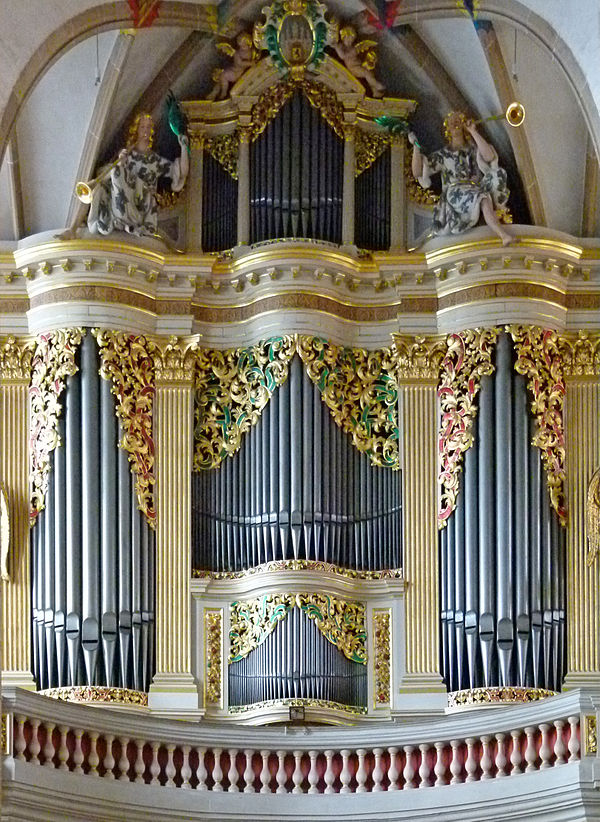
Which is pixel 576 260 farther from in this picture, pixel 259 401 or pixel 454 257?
pixel 259 401

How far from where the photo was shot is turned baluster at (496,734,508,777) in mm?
22438

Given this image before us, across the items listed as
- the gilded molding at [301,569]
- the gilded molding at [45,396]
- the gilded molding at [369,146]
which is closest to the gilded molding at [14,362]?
the gilded molding at [45,396]

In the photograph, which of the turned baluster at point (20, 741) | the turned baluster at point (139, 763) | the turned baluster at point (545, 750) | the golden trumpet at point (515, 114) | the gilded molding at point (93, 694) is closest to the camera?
the turned baluster at point (20, 741)

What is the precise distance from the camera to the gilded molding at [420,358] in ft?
83.7

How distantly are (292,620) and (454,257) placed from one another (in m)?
4.12

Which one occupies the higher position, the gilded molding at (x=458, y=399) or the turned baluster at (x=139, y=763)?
the gilded molding at (x=458, y=399)

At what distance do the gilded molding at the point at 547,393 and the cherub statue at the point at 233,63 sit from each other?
4068mm

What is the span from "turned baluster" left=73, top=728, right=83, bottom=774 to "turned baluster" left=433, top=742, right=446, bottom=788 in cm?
327

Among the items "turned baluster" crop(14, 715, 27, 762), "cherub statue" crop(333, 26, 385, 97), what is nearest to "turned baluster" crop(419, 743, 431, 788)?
"turned baluster" crop(14, 715, 27, 762)

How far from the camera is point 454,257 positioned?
25.4 m

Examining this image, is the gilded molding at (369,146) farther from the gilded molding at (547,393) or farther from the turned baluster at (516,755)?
the turned baluster at (516,755)

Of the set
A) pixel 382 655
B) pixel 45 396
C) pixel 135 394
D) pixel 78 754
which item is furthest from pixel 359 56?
pixel 78 754

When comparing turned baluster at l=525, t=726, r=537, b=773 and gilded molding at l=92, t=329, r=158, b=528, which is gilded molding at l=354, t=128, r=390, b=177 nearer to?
gilded molding at l=92, t=329, r=158, b=528

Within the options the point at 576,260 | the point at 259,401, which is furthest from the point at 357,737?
the point at 576,260
